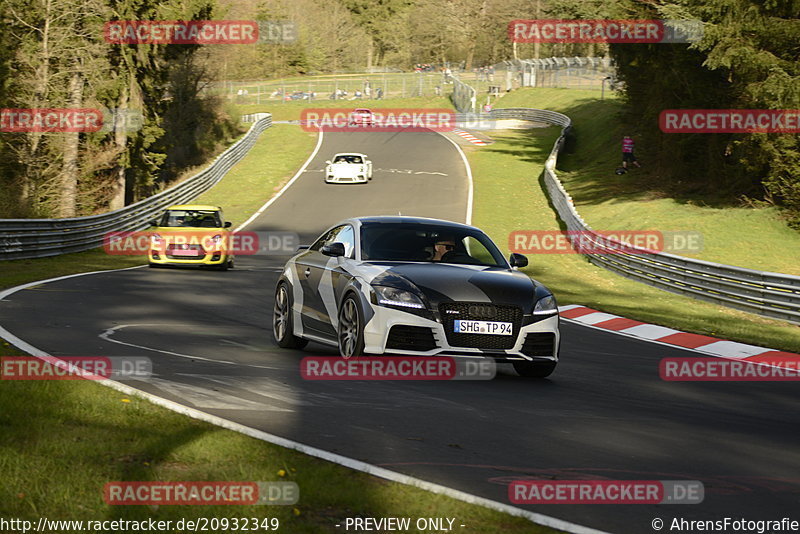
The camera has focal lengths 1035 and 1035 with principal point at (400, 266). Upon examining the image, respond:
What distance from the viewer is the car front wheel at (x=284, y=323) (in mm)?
11930

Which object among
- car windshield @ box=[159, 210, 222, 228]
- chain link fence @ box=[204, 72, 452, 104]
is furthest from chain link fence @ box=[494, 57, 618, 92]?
car windshield @ box=[159, 210, 222, 228]

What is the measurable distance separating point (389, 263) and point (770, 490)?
5231 millimetres

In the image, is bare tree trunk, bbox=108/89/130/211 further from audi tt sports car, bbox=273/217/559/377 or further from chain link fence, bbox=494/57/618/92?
chain link fence, bbox=494/57/618/92

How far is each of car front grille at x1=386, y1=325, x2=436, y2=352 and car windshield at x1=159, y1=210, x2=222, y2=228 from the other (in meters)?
17.3

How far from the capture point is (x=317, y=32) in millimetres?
139875

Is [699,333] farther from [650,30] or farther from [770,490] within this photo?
[650,30]

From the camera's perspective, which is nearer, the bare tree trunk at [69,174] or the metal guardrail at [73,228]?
the metal guardrail at [73,228]

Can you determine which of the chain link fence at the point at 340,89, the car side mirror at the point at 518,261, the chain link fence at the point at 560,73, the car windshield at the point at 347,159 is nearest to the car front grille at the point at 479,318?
the car side mirror at the point at 518,261

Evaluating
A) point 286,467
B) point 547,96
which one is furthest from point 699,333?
point 547,96

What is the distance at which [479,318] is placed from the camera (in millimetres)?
9805

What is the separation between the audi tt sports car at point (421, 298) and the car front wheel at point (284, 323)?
5 centimetres

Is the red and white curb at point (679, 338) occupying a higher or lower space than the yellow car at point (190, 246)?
lower

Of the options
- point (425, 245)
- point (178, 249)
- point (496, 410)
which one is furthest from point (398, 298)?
point (178, 249)

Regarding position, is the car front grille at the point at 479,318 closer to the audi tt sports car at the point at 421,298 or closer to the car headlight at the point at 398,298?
the audi tt sports car at the point at 421,298
